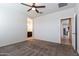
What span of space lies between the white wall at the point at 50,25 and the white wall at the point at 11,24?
1.33 metres

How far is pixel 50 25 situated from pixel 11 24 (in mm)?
2417

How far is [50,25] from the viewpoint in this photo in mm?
5297

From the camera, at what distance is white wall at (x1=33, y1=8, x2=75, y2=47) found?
4.52 m

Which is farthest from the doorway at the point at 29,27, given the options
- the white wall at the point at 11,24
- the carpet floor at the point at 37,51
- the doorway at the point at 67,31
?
the carpet floor at the point at 37,51

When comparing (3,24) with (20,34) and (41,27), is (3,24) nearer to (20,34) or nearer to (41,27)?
(20,34)

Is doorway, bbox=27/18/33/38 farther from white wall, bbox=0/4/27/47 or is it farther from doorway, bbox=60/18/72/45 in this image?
doorway, bbox=60/18/72/45

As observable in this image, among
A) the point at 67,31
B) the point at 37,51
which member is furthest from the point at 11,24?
the point at 67,31

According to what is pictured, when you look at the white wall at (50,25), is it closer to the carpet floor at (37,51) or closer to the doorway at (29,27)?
the doorway at (29,27)

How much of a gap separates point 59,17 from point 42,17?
1596 millimetres

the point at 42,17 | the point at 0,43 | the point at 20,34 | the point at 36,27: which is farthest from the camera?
the point at 36,27

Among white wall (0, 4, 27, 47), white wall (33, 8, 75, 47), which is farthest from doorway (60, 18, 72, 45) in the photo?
white wall (0, 4, 27, 47)

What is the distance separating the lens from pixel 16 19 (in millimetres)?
4961

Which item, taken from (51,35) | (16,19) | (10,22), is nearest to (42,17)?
(51,35)

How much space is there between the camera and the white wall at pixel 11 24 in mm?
4070
